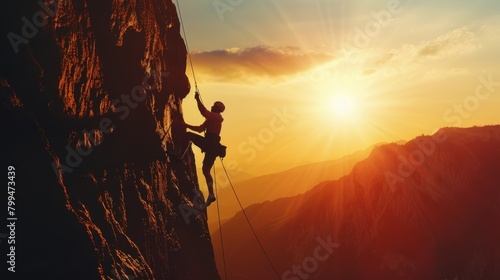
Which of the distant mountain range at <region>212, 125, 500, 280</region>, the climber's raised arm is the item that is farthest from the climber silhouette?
the distant mountain range at <region>212, 125, 500, 280</region>

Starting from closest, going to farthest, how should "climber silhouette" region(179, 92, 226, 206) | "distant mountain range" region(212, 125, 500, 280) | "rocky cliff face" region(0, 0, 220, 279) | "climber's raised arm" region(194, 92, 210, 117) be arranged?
"rocky cliff face" region(0, 0, 220, 279)
"climber's raised arm" region(194, 92, 210, 117)
"climber silhouette" region(179, 92, 226, 206)
"distant mountain range" region(212, 125, 500, 280)

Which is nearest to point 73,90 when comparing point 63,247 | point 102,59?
point 102,59

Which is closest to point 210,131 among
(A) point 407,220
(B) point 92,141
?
(B) point 92,141

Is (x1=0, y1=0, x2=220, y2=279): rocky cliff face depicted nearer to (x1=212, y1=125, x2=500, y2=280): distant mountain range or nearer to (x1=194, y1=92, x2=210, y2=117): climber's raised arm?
(x1=194, y1=92, x2=210, y2=117): climber's raised arm

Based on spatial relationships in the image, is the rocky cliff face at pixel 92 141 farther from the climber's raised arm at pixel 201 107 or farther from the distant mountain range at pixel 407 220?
the distant mountain range at pixel 407 220

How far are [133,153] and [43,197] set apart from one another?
4.89m

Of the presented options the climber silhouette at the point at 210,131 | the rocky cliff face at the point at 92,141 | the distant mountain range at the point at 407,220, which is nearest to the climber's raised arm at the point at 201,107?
the climber silhouette at the point at 210,131

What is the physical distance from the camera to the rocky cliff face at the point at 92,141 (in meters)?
7.25

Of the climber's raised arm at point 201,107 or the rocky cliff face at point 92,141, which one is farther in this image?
the climber's raised arm at point 201,107

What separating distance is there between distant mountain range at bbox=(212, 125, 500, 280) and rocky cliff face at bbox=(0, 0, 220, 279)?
6226 centimetres

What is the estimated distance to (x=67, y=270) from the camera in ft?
24.5

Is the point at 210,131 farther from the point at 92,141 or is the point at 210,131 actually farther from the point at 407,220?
the point at 407,220

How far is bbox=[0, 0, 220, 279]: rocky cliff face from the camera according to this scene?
23.8 ft

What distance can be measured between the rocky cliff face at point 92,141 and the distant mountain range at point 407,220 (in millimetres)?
62262
